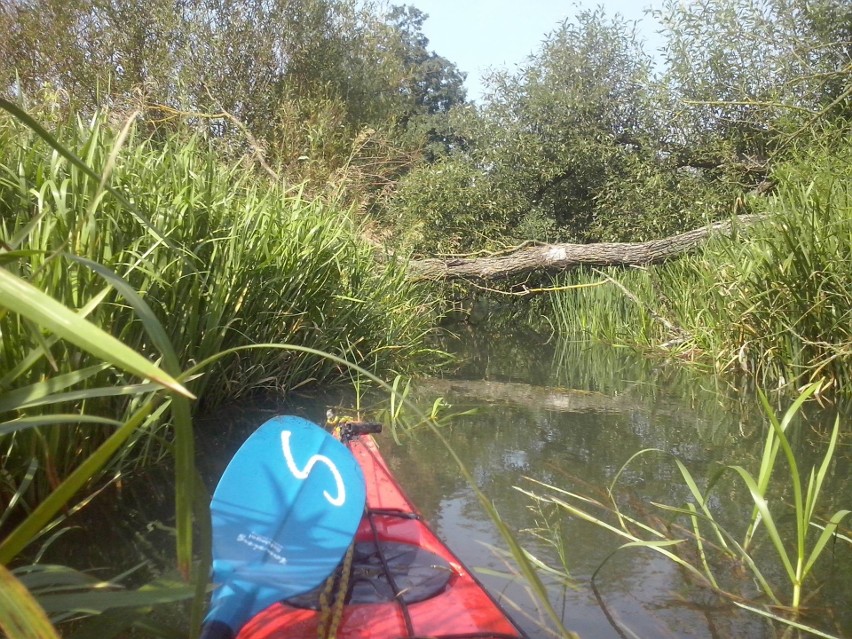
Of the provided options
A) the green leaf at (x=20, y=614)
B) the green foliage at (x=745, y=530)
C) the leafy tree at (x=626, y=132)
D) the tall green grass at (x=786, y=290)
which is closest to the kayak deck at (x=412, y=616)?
the green foliage at (x=745, y=530)

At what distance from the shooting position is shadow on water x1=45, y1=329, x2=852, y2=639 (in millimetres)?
1930

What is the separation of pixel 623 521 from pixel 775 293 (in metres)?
2.37

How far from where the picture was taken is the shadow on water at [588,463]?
1.93 meters

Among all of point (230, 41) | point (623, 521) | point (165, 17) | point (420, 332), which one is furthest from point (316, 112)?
point (623, 521)

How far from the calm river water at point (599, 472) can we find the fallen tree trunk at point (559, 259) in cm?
147

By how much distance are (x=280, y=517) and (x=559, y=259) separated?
5.96 metres

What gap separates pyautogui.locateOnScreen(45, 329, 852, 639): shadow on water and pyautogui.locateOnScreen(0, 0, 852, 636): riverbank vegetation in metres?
0.29

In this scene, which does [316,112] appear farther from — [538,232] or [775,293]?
[775,293]

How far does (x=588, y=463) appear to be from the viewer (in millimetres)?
3207

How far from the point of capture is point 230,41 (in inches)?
428

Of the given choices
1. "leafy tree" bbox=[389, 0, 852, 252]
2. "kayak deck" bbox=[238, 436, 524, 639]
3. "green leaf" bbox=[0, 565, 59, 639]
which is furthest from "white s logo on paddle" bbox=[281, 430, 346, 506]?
"leafy tree" bbox=[389, 0, 852, 252]

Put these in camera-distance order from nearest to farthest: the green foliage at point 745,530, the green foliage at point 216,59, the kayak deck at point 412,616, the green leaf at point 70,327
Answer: the green leaf at point 70,327
the kayak deck at point 412,616
the green foliage at point 745,530
the green foliage at point 216,59

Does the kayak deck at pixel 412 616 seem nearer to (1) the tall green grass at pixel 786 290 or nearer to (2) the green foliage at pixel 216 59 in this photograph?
(1) the tall green grass at pixel 786 290

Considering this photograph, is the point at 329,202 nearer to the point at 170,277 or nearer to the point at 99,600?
the point at 170,277
